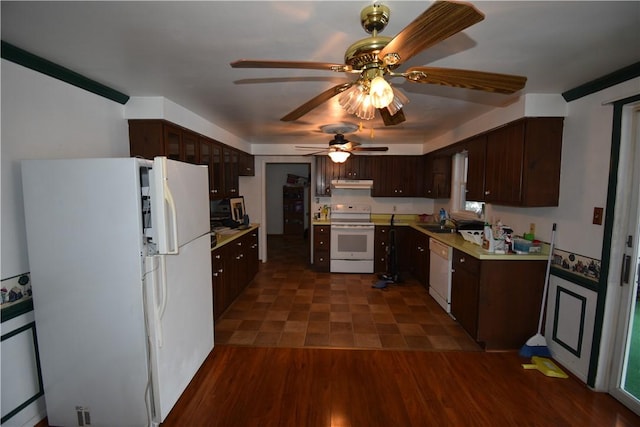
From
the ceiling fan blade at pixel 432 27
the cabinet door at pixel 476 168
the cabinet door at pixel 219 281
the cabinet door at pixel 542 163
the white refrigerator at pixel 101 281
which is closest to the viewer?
the ceiling fan blade at pixel 432 27

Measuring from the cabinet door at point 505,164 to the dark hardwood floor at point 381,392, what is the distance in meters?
1.53

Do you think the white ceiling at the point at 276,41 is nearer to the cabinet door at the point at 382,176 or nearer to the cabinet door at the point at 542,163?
the cabinet door at the point at 542,163

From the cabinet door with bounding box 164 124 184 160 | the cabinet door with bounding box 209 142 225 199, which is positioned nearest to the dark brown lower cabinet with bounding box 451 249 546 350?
the cabinet door with bounding box 209 142 225 199

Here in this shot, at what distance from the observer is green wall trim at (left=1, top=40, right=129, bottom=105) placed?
166 cm

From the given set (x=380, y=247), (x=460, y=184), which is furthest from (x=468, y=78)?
(x=380, y=247)

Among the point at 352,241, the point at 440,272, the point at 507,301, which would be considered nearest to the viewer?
the point at 507,301

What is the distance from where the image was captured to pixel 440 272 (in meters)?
3.55

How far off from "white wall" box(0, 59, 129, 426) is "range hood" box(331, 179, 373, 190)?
3.63m

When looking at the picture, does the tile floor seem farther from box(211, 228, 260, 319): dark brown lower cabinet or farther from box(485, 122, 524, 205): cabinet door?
box(485, 122, 524, 205): cabinet door

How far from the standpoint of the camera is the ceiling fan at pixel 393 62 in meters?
0.90

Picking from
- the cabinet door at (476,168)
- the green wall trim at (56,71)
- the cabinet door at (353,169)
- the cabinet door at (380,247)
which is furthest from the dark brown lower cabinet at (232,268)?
the cabinet door at (476,168)

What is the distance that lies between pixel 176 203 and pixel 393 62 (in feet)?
5.05

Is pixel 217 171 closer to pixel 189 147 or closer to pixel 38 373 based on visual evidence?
pixel 189 147

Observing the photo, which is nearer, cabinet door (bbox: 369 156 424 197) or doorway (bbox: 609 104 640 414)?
doorway (bbox: 609 104 640 414)
